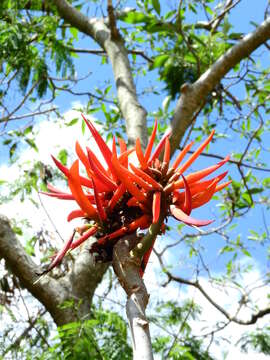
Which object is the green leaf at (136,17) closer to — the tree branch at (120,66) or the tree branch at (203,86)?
the tree branch at (120,66)

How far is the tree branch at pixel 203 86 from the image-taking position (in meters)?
2.31

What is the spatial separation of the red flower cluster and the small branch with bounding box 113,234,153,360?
1.7 inches

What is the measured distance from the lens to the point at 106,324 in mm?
1977

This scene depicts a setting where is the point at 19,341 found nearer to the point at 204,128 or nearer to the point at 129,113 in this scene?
the point at 129,113

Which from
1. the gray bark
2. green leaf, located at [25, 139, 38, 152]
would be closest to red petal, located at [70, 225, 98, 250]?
the gray bark

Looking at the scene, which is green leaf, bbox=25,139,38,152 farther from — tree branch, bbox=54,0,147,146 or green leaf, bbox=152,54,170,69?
green leaf, bbox=152,54,170,69

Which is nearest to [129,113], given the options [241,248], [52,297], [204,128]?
[52,297]

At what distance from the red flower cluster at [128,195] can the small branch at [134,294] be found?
4cm

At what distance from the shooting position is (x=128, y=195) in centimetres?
84

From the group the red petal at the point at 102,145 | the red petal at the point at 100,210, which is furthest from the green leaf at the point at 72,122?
the red petal at the point at 100,210

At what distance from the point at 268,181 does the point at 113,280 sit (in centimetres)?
146

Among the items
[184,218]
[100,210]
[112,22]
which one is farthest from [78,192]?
[112,22]

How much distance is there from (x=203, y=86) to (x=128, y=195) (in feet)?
5.39

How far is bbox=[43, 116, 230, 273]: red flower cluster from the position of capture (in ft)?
2.55
